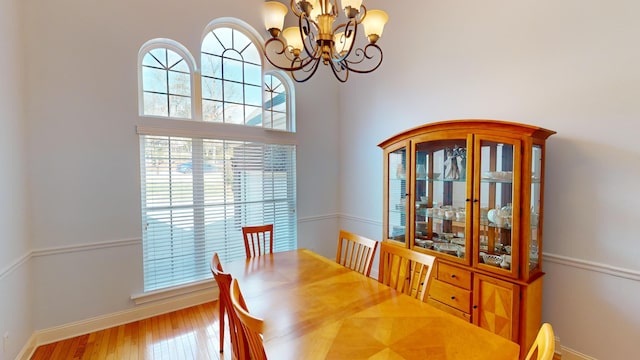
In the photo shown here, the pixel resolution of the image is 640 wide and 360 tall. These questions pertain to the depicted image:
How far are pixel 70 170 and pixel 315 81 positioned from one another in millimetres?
2910

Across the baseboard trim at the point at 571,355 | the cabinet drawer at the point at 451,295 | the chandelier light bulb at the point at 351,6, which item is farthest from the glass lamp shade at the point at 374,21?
the baseboard trim at the point at 571,355

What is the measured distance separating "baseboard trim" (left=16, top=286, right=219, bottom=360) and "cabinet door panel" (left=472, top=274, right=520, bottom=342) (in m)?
2.71

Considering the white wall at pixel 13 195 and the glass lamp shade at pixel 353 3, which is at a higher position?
the glass lamp shade at pixel 353 3

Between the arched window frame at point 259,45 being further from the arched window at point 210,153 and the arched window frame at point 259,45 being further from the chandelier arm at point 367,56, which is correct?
the chandelier arm at point 367,56

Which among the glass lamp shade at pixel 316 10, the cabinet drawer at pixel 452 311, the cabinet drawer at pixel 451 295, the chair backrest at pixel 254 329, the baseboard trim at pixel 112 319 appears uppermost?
the glass lamp shade at pixel 316 10

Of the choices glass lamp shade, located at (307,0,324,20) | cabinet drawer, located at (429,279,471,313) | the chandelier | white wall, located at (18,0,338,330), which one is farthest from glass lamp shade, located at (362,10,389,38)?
white wall, located at (18,0,338,330)

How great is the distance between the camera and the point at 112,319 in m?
2.66

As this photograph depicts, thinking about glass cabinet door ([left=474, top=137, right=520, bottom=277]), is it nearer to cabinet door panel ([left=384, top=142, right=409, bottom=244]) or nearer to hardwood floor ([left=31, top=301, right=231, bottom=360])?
cabinet door panel ([left=384, top=142, right=409, bottom=244])

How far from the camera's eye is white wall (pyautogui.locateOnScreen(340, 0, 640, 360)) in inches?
74.2

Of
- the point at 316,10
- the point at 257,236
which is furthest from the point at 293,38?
the point at 257,236

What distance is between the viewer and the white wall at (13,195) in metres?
1.94

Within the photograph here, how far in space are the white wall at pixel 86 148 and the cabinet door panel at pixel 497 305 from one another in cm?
311

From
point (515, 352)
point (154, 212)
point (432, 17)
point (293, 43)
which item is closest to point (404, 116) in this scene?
point (432, 17)

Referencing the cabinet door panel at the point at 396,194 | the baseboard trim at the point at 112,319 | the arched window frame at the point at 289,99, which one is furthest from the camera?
the arched window frame at the point at 289,99
